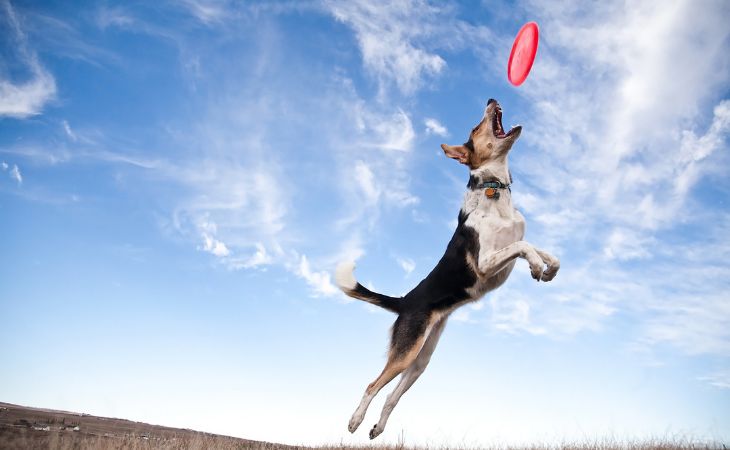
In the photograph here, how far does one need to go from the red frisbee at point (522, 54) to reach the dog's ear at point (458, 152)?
137cm

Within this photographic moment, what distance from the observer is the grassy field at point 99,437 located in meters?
7.00

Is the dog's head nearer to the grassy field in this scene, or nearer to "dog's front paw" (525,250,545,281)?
"dog's front paw" (525,250,545,281)

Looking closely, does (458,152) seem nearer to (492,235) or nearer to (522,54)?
(492,235)

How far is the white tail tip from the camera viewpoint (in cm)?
783

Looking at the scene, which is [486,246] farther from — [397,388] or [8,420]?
[8,420]

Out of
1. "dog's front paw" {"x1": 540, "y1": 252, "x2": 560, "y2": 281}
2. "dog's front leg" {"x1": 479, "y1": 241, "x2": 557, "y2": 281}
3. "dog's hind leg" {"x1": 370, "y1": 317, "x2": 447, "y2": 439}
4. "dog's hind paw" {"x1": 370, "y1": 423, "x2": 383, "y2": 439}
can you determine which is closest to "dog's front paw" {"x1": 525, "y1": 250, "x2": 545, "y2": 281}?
"dog's front leg" {"x1": 479, "y1": 241, "x2": 557, "y2": 281}

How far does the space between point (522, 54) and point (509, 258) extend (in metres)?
3.03

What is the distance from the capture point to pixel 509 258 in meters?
6.67

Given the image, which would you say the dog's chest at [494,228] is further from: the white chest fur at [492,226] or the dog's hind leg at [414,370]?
the dog's hind leg at [414,370]

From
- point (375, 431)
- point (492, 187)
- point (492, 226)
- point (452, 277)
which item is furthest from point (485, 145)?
point (375, 431)

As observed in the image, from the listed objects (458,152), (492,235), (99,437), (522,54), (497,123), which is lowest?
(99,437)

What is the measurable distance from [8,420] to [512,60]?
879 cm

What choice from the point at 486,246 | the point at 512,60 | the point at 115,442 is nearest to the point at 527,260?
the point at 486,246

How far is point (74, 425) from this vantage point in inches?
369
